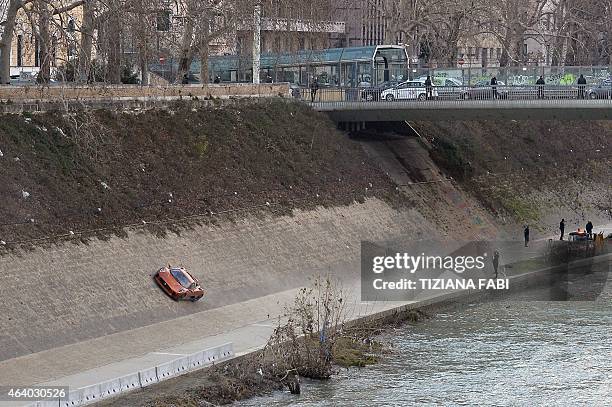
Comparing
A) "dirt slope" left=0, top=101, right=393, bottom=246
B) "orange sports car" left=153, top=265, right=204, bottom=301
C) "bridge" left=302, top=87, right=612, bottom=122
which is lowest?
"orange sports car" left=153, top=265, right=204, bottom=301

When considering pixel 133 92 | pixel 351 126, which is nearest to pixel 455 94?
pixel 351 126

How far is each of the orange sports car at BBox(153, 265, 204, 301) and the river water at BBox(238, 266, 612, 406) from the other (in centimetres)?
580

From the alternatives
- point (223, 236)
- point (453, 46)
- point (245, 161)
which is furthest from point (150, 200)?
point (453, 46)

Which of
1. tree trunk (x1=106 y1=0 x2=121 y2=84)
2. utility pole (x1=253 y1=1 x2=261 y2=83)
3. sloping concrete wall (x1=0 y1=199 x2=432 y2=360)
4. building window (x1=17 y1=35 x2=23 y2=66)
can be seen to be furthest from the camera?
building window (x1=17 y1=35 x2=23 y2=66)

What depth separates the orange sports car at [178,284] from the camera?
140ft

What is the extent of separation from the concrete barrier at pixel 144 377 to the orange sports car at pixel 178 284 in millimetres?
5609

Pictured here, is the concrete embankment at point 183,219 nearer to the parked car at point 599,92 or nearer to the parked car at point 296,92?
the parked car at point 296,92

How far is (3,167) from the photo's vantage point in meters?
44.8

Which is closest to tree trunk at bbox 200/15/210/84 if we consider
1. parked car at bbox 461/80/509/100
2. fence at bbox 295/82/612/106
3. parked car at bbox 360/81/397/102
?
fence at bbox 295/82/612/106

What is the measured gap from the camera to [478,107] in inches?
2226

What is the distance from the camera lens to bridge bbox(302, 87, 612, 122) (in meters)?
54.7

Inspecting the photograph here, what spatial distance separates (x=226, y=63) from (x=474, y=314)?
3708 cm

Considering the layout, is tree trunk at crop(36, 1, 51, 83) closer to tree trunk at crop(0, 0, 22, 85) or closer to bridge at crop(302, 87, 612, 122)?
tree trunk at crop(0, 0, 22, 85)


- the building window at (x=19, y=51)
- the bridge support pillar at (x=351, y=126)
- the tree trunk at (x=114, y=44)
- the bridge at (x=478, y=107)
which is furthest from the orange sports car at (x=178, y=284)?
the building window at (x=19, y=51)
